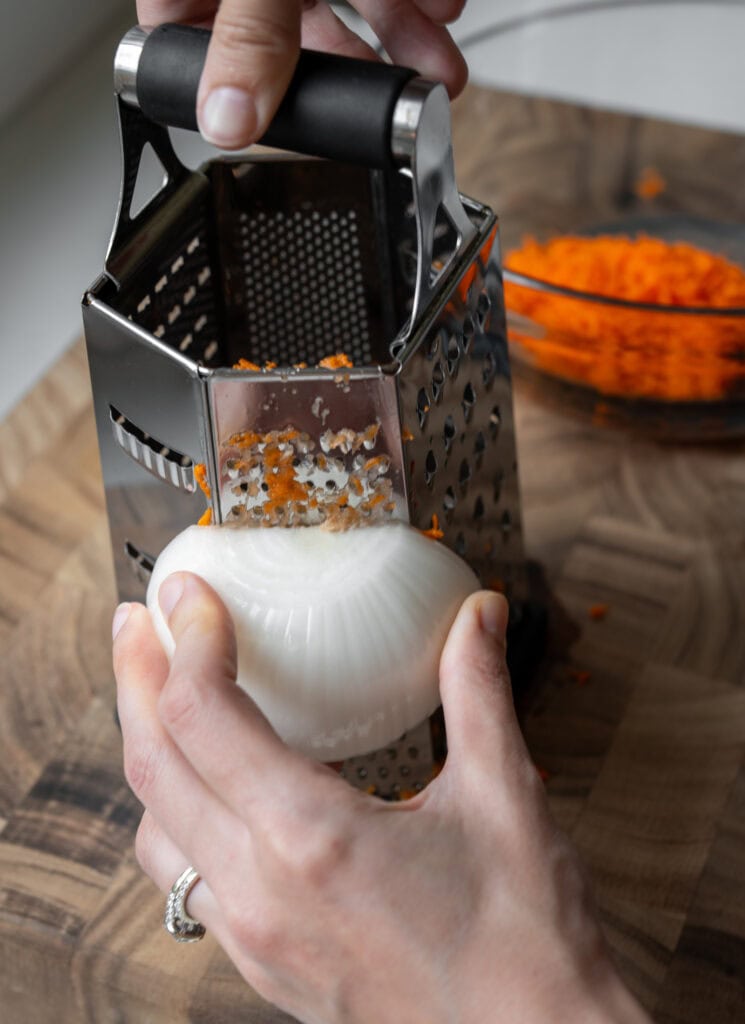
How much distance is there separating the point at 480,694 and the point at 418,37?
0.56m

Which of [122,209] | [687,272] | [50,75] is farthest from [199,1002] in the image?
[50,75]

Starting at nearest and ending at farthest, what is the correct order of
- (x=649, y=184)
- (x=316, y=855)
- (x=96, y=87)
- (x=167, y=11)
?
1. (x=316, y=855)
2. (x=167, y=11)
3. (x=649, y=184)
4. (x=96, y=87)

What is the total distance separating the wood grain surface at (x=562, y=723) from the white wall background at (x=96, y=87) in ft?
0.92

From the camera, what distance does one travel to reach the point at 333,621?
0.74 m

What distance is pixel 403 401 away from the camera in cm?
79

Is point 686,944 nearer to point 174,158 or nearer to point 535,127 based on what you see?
point 174,158

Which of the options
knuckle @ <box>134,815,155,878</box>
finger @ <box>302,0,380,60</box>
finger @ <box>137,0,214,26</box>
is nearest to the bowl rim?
finger @ <box>302,0,380,60</box>

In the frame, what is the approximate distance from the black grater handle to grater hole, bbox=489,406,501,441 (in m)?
0.26

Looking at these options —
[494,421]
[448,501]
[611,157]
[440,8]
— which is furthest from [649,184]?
[448,501]

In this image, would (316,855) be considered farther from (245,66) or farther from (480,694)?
(245,66)

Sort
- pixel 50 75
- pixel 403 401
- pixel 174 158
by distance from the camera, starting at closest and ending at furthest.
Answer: pixel 403 401
pixel 174 158
pixel 50 75

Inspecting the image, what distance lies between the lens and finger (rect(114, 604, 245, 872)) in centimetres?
68

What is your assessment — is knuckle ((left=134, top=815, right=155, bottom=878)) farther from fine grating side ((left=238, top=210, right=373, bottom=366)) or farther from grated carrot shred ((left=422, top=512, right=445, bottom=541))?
fine grating side ((left=238, top=210, right=373, bottom=366))

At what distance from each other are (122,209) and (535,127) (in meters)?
0.83
